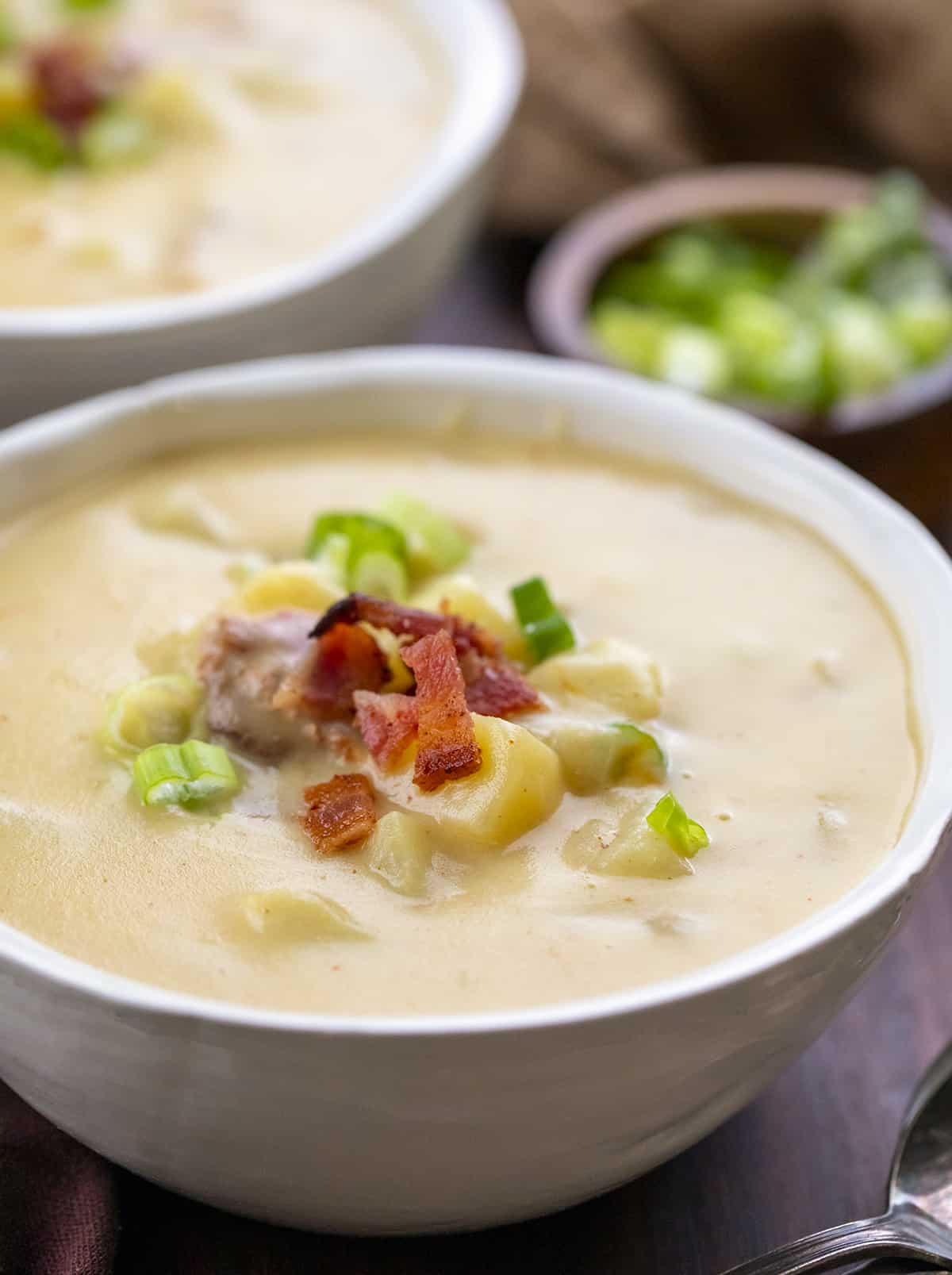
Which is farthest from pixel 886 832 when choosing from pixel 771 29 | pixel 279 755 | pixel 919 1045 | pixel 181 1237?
pixel 771 29

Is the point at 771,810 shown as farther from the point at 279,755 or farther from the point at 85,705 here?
the point at 85,705

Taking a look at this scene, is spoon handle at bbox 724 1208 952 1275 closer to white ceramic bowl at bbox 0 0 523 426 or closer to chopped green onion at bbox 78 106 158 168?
white ceramic bowl at bbox 0 0 523 426

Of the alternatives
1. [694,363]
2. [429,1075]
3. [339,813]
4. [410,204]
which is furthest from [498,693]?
[694,363]

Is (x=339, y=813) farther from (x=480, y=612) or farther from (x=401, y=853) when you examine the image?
(x=480, y=612)

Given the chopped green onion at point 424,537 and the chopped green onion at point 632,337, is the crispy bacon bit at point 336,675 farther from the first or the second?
the chopped green onion at point 632,337

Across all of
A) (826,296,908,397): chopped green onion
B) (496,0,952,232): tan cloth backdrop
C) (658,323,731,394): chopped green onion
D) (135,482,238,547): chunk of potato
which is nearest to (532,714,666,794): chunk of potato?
(135,482,238,547): chunk of potato

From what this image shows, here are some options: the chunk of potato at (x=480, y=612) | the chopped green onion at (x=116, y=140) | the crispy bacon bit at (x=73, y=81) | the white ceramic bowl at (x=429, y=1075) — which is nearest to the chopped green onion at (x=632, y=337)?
the chopped green onion at (x=116, y=140)
